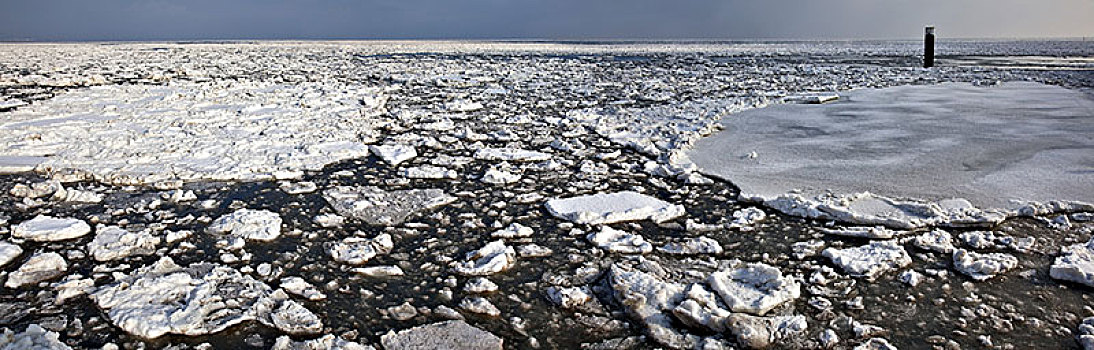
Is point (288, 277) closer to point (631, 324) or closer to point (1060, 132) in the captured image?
point (631, 324)

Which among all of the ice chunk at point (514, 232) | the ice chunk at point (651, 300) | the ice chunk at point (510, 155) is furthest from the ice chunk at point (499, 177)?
the ice chunk at point (651, 300)

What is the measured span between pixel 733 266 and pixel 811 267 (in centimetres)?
30

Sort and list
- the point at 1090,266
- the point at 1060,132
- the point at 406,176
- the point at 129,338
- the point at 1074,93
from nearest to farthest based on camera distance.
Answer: the point at 129,338
the point at 1090,266
the point at 406,176
the point at 1060,132
the point at 1074,93

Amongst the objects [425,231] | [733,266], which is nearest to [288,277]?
[425,231]

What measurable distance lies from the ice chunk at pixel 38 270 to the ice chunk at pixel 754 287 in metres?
2.44

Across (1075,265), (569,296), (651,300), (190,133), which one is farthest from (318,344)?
(190,133)

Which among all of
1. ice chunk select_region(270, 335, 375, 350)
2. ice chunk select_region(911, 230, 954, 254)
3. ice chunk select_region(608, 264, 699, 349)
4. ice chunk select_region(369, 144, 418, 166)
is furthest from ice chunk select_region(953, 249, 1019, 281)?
ice chunk select_region(369, 144, 418, 166)

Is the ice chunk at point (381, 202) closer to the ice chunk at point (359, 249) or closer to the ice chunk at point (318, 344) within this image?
the ice chunk at point (359, 249)

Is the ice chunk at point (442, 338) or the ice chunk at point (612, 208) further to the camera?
the ice chunk at point (612, 208)

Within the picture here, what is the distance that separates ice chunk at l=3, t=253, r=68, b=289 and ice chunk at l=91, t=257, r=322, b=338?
0.98 feet

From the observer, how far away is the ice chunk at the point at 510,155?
4.66 m

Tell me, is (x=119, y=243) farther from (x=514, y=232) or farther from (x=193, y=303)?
(x=514, y=232)

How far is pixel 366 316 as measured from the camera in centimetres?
208

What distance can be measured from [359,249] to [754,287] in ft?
5.19
